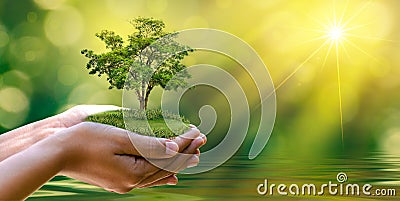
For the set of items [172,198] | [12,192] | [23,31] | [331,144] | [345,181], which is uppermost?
[23,31]

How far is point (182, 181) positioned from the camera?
6.79 ft

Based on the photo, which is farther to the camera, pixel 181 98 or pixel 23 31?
pixel 23 31

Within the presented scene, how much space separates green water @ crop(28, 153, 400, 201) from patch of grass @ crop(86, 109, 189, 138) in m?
0.64

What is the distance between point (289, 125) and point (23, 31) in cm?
111

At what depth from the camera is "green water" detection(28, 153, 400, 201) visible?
198 cm

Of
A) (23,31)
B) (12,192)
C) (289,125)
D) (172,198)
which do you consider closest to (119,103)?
(172,198)

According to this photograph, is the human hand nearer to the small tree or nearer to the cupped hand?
the cupped hand

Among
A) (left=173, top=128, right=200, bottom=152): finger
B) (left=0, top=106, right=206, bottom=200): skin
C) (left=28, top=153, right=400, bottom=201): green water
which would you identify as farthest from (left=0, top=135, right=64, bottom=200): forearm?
(left=28, top=153, right=400, bottom=201): green water

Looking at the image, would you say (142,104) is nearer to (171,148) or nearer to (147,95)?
(147,95)

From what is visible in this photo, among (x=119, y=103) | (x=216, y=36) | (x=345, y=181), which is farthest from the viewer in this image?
(x=345, y=181)

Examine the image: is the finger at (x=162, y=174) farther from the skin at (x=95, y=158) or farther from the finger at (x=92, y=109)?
the finger at (x=92, y=109)

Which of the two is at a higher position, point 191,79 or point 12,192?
point 191,79

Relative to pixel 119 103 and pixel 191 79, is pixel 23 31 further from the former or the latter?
pixel 191 79

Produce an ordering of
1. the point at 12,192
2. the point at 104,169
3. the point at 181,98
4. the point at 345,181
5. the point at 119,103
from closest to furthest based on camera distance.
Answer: the point at 12,192, the point at 104,169, the point at 181,98, the point at 119,103, the point at 345,181
